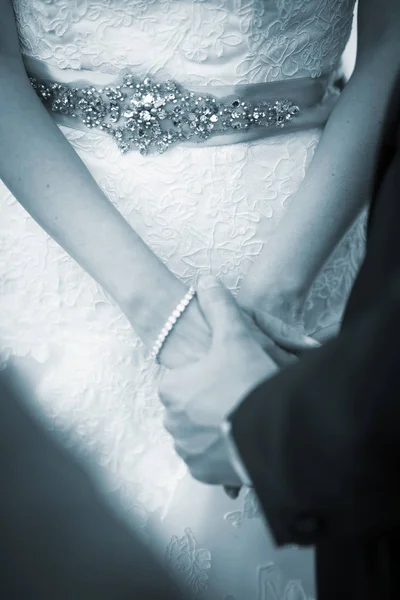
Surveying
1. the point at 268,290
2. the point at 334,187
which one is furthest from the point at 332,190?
the point at 268,290

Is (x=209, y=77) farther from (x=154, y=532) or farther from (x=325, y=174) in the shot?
(x=154, y=532)

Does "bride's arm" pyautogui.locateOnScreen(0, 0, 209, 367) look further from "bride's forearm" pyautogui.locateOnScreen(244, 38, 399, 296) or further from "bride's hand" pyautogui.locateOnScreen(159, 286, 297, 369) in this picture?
"bride's forearm" pyautogui.locateOnScreen(244, 38, 399, 296)

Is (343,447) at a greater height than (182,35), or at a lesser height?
lesser

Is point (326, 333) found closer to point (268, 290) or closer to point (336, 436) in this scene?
point (268, 290)

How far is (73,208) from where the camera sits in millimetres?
673

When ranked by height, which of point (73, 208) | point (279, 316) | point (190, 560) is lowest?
Result: point (190, 560)

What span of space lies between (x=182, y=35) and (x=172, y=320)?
14.7 inches

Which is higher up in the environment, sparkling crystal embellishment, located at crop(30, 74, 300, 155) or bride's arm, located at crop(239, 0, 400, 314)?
sparkling crystal embellishment, located at crop(30, 74, 300, 155)

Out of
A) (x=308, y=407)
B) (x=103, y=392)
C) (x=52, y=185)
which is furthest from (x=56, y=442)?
(x=308, y=407)

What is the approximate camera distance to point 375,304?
38cm

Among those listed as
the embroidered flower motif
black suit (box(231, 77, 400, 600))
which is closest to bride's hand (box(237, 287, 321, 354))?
black suit (box(231, 77, 400, 600))

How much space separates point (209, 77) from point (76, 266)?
1.06 ft

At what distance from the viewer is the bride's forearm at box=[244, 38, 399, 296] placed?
69 cm

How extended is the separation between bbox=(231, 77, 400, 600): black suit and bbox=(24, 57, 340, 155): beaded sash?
375mm
